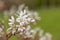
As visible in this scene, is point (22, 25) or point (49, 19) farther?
point (49, 19)

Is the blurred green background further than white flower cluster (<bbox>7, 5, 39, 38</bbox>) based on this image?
Yes

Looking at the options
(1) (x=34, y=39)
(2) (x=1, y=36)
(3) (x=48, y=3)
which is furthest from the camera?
(3) (x=48, y=3)

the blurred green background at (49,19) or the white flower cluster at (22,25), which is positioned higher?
the blurred green background at (49,19)

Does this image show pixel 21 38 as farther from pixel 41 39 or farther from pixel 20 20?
pixel 41 39

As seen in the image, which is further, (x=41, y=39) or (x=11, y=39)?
(x=41, y=39)

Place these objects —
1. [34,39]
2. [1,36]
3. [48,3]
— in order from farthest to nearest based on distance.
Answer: [48,3]
[34,39]
[1,36]

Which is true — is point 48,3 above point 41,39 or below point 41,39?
above

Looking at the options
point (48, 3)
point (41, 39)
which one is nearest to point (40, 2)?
point (48, 3)

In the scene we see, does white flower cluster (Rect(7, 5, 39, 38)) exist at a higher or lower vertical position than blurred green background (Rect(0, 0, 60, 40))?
lower

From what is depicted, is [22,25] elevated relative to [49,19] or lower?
lower

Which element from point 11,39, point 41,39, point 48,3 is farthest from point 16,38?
point 48,3

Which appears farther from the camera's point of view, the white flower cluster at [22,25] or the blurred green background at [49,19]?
the blurred green background at [49,19]
